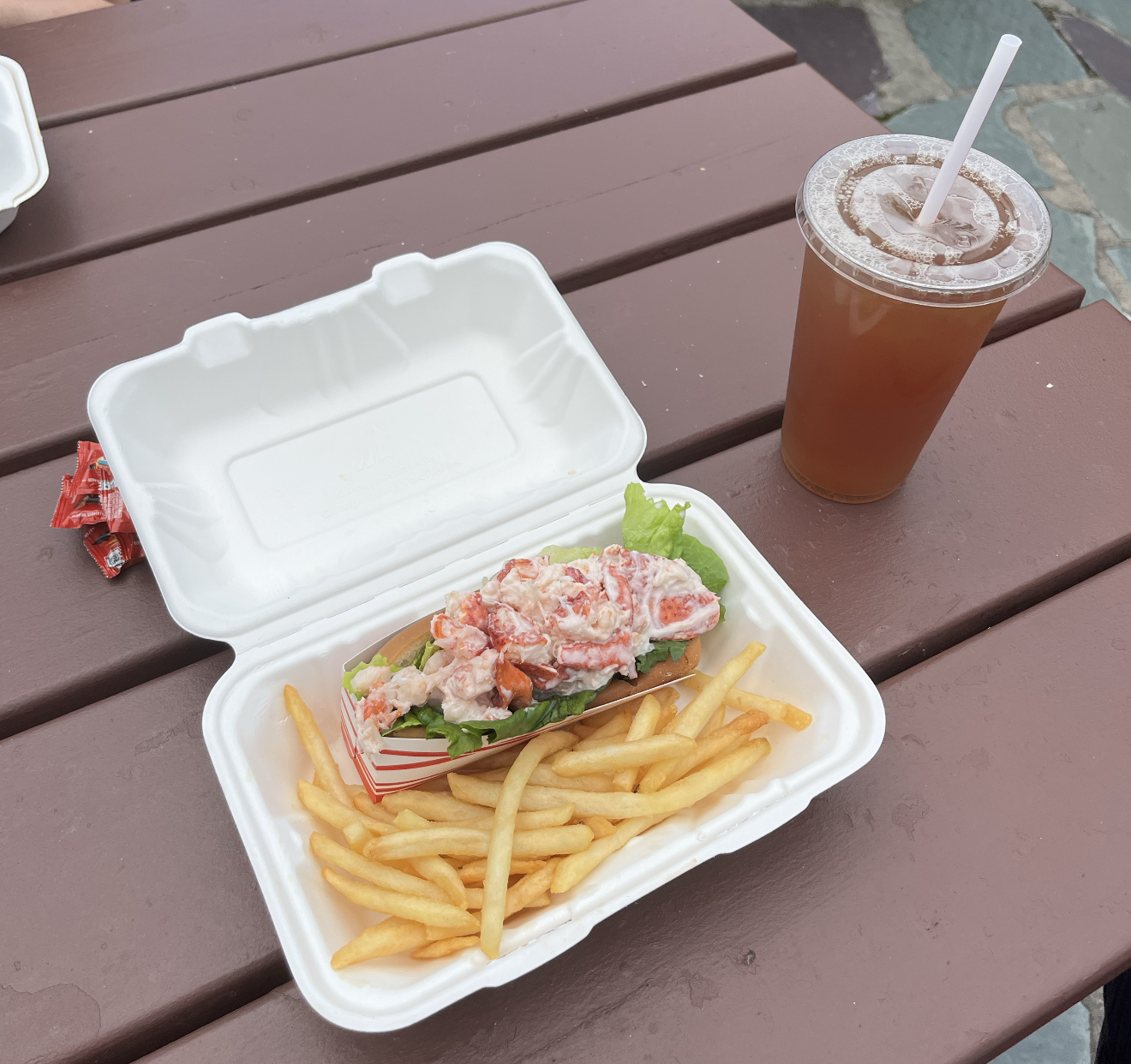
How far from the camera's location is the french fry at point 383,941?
1.00m

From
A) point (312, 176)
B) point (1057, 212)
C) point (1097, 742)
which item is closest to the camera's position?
point (1097, 742)

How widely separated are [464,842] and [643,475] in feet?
2.50

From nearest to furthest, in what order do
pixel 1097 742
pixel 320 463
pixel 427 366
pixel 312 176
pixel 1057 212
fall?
Answer: pixel 1097 742 → pixel 320 463 → pixel 427 366 → pixel 312 176 → pixel 1057 212

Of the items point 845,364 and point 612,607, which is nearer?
point 612,607

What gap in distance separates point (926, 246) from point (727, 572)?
0.52 m

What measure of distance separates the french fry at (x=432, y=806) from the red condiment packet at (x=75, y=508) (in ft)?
2.32

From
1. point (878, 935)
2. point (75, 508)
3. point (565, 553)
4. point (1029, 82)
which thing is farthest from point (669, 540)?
point (1029, 82)

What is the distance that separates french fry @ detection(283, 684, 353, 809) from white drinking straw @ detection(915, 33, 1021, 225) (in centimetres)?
106

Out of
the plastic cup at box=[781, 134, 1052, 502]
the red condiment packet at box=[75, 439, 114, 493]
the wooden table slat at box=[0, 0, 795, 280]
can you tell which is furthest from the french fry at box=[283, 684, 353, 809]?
the wooden table slat at box=[0, 0, 795, 280]

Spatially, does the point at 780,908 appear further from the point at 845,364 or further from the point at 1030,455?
the point at 1030,455

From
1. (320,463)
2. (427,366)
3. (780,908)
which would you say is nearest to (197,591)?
(320,463)

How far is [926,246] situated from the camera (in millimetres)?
1121

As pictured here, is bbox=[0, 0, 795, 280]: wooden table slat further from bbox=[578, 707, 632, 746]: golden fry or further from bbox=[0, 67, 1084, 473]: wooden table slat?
bbox=[578, 707, 632, 746]: golden fry

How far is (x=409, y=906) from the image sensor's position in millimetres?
1016
